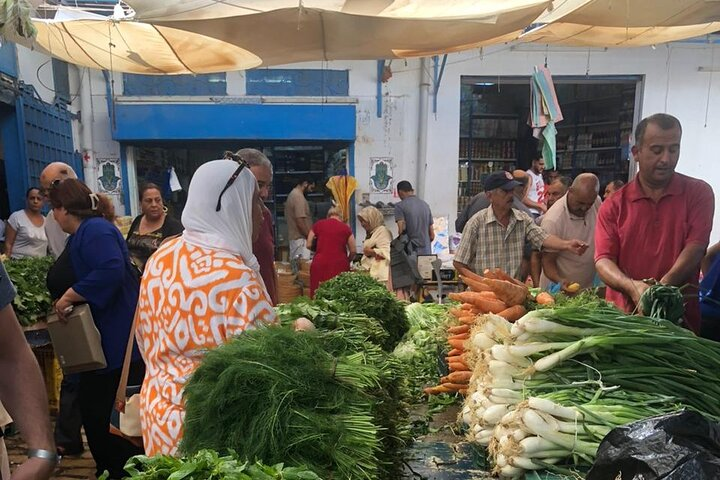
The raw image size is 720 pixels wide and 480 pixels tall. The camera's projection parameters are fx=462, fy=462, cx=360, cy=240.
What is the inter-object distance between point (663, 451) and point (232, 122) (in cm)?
886

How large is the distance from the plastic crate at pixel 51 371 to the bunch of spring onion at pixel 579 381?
416 centimetres

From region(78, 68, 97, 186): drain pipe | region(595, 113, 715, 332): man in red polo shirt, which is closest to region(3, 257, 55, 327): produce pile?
region(595, 113, 715, 332): man in red polo shirt

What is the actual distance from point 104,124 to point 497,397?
9.53 m

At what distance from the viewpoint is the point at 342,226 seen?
20.8ft

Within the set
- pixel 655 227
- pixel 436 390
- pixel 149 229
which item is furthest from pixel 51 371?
pixel 655 227

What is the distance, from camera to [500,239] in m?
4.38

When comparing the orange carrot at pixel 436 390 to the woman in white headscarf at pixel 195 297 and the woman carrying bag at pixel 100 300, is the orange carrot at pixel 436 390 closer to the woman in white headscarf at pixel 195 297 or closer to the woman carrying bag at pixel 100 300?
the woman in white headscarf at pixel 195 297

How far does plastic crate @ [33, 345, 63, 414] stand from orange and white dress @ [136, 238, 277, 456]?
3.27 meters

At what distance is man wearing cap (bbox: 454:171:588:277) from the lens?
435 cm

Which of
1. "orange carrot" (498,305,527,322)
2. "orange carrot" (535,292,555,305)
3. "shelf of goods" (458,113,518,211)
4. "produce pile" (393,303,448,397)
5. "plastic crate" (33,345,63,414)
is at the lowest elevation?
"plastic crate" (33,345,63,414)

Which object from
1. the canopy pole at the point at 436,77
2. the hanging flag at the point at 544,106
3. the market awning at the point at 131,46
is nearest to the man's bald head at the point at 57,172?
the market awning at the point at 131,46

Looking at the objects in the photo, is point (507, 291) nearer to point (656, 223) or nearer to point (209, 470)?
point (656, 223)

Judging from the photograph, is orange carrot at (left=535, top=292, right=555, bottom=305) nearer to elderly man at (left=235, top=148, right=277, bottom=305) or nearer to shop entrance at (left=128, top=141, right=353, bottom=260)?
elderly man at (left=235, top=148, right=277, bottom=305)

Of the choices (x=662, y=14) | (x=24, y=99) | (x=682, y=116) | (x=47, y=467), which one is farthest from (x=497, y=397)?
(x=682, y=116)
